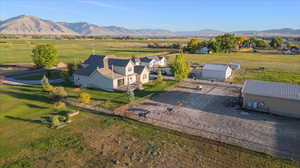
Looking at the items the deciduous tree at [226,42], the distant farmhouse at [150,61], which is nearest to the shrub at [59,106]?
the distant farmhouse at [150,61]

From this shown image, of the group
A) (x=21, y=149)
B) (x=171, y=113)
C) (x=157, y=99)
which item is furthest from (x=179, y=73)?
(x=21, y=149)

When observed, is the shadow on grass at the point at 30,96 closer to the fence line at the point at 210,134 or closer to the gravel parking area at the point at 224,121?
the fence line at the point at 210,134

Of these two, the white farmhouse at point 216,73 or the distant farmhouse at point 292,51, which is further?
the distant farmhouse at point 292,51

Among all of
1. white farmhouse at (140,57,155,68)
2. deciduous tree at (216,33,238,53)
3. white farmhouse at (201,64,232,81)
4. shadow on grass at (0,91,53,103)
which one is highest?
deciduous tree at (216,33,238,53)

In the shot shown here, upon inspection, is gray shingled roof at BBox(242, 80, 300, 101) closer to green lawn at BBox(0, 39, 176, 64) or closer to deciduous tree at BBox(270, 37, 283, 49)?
green lawn at BBox(0, 39, 176, 64)

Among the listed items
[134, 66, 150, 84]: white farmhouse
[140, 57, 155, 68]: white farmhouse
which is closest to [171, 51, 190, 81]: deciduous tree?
[134, 66, 150, 84]: white farmhouse

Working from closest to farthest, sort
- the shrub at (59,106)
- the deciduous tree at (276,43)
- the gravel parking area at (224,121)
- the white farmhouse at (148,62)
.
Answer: the gravel parking area at (224,121) < the shrub at (59,106) < the white farmhouse at (148,62) < the deciduous tree at (276,43)

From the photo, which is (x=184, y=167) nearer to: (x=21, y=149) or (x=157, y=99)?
(x=21, y=149)
